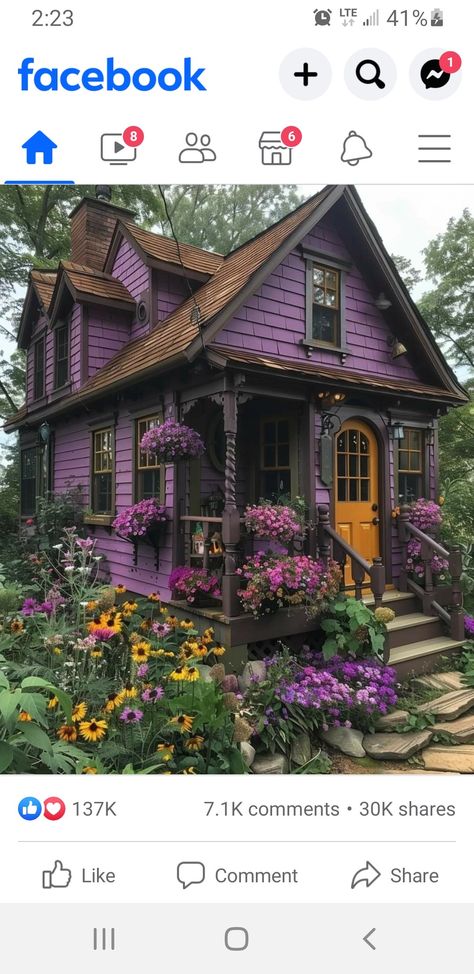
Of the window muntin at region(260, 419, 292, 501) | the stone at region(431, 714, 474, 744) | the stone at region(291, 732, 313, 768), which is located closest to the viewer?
the stone at region(291, 732, 313, 768)

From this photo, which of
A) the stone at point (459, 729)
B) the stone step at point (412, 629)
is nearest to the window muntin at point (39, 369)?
the stone step at point (412, 629)

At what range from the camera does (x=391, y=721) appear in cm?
397

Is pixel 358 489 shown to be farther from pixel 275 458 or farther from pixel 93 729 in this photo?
pixel 93 729

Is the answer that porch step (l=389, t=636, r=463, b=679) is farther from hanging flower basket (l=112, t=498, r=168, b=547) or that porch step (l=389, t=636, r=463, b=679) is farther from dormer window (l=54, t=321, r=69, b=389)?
dormer window (l=54, t=321, r=69, b=389)

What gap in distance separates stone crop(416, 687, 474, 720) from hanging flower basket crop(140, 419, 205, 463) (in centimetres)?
314

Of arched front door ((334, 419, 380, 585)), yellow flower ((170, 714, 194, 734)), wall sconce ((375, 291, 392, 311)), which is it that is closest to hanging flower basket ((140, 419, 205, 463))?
arched front door ((334, 419, 380, 585))

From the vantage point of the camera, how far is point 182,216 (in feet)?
42.4

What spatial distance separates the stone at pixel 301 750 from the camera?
347 cm

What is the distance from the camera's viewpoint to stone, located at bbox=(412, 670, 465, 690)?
452 cm

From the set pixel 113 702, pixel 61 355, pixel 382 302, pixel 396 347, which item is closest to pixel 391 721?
pixel 113 702

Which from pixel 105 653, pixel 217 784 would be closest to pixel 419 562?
pixel 105 653

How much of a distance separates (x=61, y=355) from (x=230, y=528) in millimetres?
5853

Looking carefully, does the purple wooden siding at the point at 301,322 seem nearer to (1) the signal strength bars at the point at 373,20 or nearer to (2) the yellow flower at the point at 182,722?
(1) the signal strength bars at the point at 373,20

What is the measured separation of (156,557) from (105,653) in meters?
2.59
